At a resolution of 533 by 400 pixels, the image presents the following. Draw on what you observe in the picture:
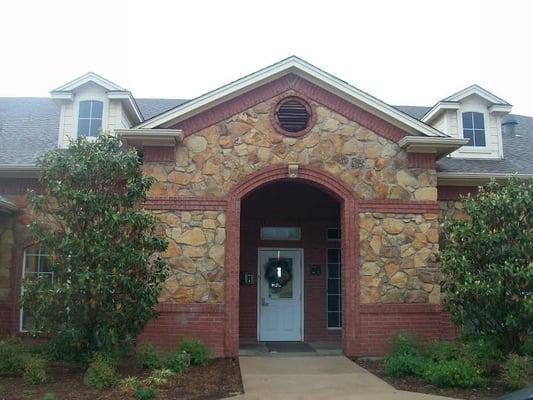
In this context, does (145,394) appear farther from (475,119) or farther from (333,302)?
(475,119)

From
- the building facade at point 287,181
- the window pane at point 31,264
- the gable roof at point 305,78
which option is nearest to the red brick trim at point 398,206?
the building facade at point 287,181

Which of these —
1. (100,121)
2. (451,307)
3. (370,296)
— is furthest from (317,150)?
(100,121)

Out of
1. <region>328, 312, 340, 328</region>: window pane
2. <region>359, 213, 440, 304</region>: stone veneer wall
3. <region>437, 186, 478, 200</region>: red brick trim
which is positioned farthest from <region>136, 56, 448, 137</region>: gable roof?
<region>328, 312, 340, 328</region>: window pane

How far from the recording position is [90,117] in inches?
567

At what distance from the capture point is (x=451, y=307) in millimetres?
10289

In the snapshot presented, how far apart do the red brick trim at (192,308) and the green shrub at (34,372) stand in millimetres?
2679

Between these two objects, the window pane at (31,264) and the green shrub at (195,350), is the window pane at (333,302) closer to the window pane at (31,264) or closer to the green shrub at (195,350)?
the green shrub at (195,350)

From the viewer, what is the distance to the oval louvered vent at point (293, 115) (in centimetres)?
1240

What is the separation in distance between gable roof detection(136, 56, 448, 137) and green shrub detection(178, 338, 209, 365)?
14.7 feet

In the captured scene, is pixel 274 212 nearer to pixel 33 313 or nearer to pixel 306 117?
pixel 306 117

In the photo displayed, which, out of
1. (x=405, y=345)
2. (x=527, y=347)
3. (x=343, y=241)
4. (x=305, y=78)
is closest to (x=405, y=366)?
(x=405, y=345)

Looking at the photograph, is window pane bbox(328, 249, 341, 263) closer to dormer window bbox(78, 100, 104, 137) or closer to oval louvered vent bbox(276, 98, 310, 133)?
oval louvered vent bbox(276, 98, 310, 133)

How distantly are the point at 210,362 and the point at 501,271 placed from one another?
5.67 m

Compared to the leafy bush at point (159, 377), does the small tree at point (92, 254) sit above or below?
above
